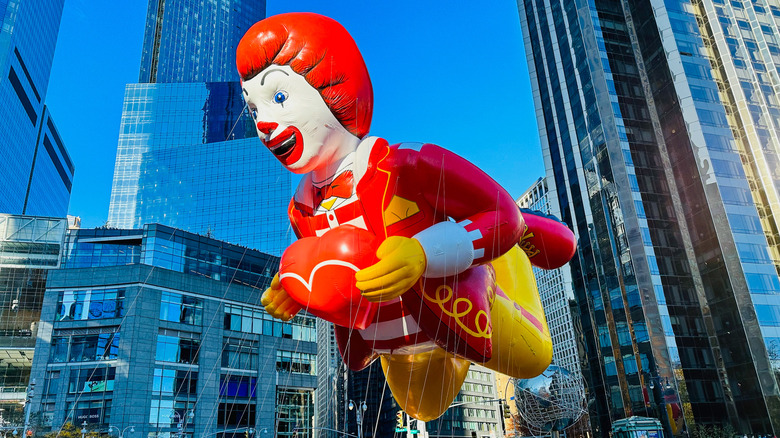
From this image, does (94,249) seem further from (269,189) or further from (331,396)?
(331,396)

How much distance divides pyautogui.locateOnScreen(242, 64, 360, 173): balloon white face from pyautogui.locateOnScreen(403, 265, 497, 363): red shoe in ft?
6.17

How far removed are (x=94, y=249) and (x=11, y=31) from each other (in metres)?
44.4

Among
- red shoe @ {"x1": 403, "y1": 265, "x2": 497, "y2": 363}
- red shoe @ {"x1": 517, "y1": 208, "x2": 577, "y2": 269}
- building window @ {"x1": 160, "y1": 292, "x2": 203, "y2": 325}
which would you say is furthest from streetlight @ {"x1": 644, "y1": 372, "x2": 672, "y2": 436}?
red shoe @ {"x1": 403, "y1": 265, "x2": 497, "y2": 363}

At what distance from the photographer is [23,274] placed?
42.2 metres

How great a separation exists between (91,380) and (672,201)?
142ft

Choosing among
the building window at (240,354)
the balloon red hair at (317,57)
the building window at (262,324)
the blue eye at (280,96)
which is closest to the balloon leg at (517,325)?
the balloon red hair at (317,57)

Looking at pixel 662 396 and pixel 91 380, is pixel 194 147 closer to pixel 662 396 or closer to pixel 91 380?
pixel 91 380

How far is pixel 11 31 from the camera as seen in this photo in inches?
2844

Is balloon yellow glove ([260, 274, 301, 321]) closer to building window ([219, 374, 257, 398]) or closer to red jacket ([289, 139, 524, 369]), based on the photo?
red jacket ([289, 139, 524, 369])

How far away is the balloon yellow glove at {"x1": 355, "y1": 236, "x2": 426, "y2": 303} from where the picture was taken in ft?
18.4

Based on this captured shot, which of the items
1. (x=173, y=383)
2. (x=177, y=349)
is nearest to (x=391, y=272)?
(x=173, y=383)

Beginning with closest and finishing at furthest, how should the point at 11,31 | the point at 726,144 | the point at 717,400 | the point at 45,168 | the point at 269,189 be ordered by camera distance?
the point at 717,400 → the point at 726,144 → the point at 11,31 → the point at 269,189 → the point at 45,168

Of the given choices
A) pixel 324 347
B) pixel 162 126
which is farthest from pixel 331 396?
pixel 162 126

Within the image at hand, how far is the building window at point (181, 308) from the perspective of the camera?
39750mm
